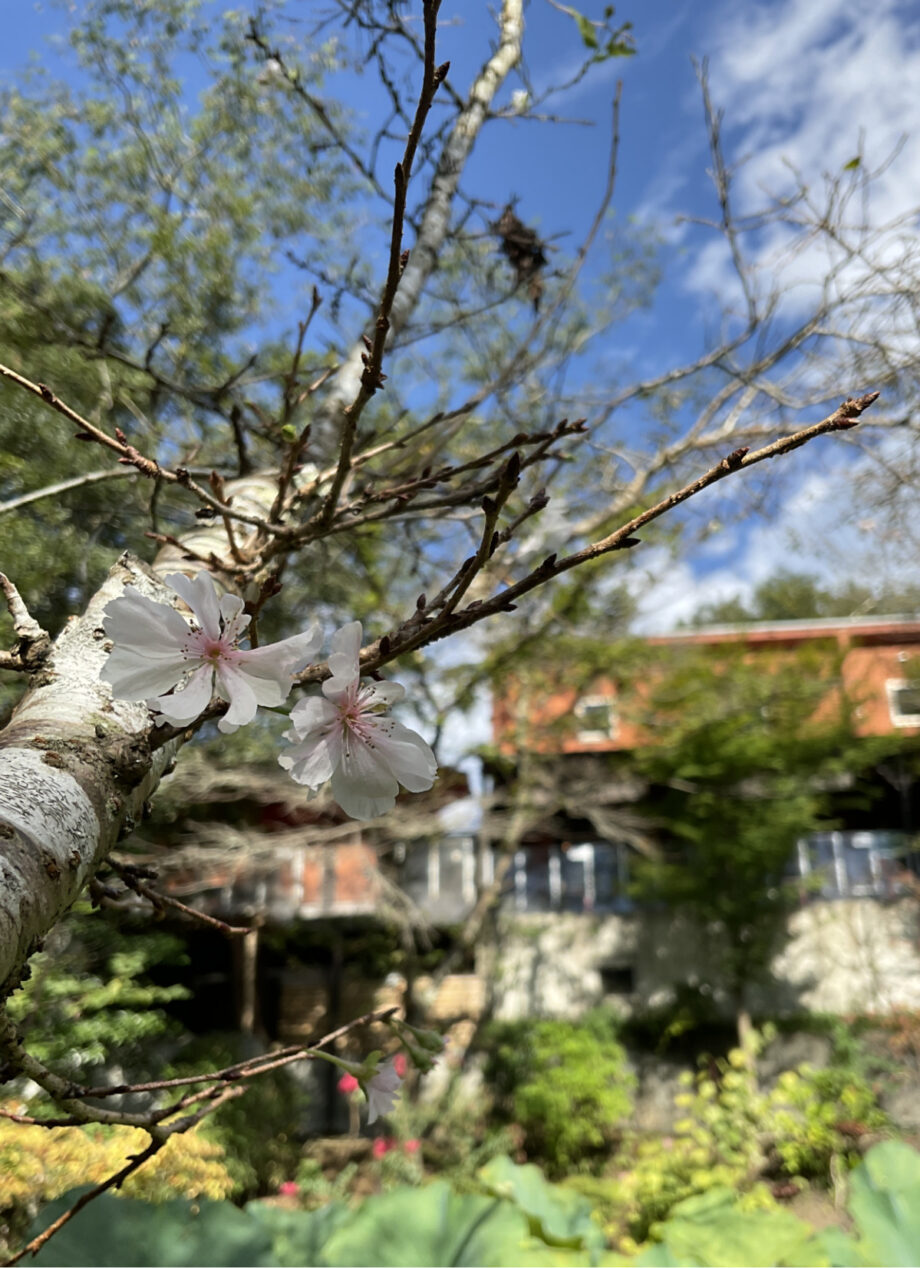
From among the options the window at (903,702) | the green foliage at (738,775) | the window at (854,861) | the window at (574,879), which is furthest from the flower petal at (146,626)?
the window at (903,702)

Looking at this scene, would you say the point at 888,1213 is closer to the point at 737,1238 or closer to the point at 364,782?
the point at 737,1238

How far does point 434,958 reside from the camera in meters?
9.91

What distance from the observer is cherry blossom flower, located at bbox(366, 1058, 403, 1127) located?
102cm

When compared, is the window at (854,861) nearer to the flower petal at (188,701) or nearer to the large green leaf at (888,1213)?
the large green leaf at (888,1213)

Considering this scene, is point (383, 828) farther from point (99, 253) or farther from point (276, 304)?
point (99, 253)

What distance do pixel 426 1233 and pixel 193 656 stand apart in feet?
9.54

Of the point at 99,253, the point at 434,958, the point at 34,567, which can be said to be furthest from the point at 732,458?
the point at 434,958

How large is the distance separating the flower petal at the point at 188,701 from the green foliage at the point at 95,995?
3196mm

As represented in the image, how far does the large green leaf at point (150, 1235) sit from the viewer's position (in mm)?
1943

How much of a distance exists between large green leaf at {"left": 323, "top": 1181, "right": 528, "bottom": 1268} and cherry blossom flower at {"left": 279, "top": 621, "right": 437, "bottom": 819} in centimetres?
262

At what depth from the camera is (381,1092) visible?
1.04 meters

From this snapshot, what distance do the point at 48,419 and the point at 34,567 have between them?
107 cm

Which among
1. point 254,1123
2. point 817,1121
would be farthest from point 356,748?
point 817,1121

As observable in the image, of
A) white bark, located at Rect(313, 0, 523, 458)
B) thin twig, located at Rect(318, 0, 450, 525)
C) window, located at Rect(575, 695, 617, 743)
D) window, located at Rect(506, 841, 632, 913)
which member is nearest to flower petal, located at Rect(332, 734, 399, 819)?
thin twig, located at Rect(318, 0, 450, 525)
